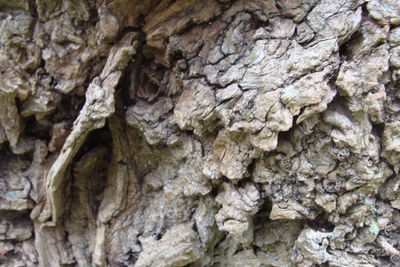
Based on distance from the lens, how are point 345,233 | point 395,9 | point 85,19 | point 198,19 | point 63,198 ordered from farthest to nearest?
point 63,198
point 85,19
point 198,19
point 345,233
point 395,9

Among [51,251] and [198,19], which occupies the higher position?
[198,19]

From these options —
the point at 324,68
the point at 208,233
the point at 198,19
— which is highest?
the point at 198,19

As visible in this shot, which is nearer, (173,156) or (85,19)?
(85,19)

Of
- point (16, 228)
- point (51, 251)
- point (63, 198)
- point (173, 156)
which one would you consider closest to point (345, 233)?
point (173, 156)

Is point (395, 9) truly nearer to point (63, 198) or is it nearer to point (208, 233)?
point (208, 233)

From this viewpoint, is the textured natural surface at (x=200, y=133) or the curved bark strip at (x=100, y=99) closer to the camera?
the textured natural surface at (x=200, y=133)

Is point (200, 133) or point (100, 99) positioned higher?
point (100, 99)

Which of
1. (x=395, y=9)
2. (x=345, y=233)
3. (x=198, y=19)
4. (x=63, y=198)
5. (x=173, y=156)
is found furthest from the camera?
(x=63, y=198)

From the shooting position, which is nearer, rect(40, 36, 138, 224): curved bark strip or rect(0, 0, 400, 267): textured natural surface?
rect(0, 0, 400, 267): textured natural surface
